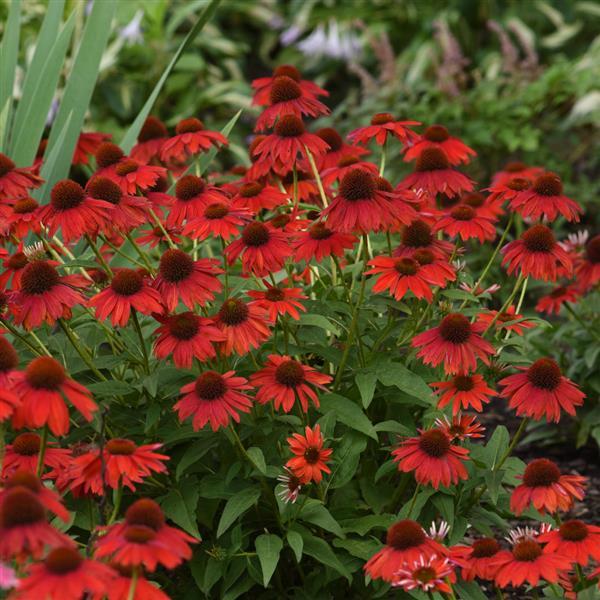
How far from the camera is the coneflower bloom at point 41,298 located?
1.96 m

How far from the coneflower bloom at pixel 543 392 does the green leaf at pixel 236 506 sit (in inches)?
20.2

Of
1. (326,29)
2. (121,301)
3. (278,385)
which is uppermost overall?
(121,301)

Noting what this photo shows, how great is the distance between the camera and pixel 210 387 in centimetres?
191

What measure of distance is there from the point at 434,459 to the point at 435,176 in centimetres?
76

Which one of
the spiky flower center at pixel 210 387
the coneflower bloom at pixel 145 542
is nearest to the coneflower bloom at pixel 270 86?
the spiky flower center at pixel 210 387

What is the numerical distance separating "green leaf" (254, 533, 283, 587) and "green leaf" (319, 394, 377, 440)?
27 cm

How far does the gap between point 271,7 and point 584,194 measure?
114 inches

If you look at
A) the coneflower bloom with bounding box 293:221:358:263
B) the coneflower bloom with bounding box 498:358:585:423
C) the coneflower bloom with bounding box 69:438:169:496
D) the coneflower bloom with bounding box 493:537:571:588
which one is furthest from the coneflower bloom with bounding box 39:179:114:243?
the coneflower bloom with bounding box 493:537:571:588

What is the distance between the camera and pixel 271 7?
6906 millimetres

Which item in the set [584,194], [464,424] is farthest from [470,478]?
[584,194]

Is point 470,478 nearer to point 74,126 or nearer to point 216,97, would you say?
point 74,126

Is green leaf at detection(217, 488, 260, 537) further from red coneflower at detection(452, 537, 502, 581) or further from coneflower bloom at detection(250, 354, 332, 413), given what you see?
red coneflower at detection(452, 537, 502, 581)

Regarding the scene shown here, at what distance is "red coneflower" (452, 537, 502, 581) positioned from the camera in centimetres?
182

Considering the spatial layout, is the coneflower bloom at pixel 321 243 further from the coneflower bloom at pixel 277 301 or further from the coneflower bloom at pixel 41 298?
the coneflower bloom at pixel 41 298
